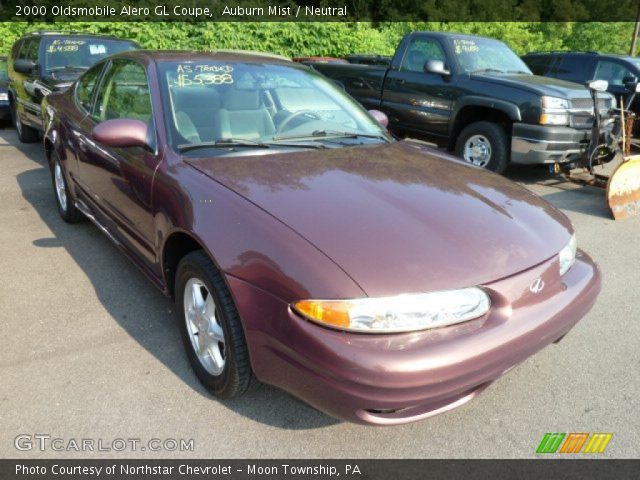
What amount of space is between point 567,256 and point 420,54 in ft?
18.8

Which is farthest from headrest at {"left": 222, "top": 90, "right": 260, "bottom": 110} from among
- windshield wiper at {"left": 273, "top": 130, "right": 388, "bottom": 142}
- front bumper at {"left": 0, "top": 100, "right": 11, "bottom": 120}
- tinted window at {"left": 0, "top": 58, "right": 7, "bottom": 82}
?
tinted window at {"left": 0, "top": 58, "right": 7, "bottom": 82}

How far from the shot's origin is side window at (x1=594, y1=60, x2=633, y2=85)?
32.3ft

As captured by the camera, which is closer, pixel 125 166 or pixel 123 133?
pixel 123 133

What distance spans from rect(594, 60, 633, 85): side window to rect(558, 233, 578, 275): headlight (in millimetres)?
9156

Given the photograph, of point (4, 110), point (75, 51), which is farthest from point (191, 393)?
point (4, 110)

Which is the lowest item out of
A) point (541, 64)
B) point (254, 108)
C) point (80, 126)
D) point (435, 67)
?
point (80, 126)

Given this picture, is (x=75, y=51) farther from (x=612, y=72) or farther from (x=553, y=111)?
(x=612, y=72)

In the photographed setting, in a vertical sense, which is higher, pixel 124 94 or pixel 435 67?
pixel 435 67

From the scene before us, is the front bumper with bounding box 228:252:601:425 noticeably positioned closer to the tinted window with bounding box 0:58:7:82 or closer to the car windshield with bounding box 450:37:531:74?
the car windshield with bounding box 450:37:531:74

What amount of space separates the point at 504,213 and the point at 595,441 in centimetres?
109

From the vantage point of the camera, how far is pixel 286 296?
6.19 ft

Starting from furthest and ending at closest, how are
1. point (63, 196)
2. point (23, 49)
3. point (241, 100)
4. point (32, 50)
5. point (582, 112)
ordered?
point (23, 49), point (32, 50), point (582, 112), point (63, 196), point (241, 100)

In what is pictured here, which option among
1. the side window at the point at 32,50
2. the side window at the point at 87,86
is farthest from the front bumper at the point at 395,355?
the side window at the point at 32,50
